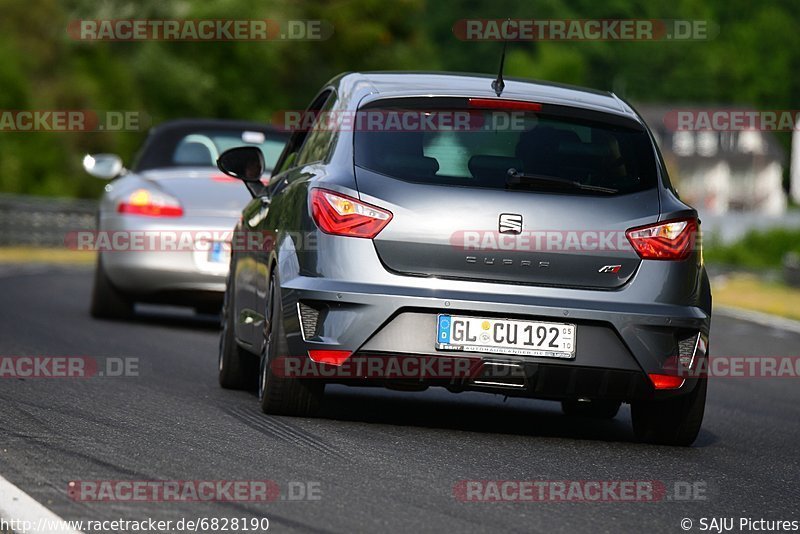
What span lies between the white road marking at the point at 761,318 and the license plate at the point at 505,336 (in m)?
15.3

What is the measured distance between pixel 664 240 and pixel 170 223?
6643mm

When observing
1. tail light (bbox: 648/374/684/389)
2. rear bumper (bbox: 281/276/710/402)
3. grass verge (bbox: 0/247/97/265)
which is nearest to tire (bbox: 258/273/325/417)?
rear bumper (bbox: 281/276/710/402)

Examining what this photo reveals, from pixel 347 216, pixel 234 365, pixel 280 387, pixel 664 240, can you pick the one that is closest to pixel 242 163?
pixel 234 365

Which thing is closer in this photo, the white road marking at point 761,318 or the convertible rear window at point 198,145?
the convertible rear window at point 198,145

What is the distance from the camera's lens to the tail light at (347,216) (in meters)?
8.07

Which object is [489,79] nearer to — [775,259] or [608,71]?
[775,259]

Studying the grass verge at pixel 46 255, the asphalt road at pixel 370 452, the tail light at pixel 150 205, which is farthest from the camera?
the grass verge at pixel 46 255

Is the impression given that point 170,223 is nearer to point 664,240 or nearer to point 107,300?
point 107,300

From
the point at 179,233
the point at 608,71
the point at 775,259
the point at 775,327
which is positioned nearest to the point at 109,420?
the point at 179,233

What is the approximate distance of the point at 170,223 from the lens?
14195 millimetres

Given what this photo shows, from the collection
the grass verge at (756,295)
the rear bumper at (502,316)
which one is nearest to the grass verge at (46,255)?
the grass verge at (756,295)

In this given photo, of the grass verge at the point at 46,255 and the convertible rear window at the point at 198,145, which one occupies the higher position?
the convertible rear window at the point at 198,145

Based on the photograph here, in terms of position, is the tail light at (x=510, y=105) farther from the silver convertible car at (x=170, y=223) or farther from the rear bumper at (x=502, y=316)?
the silver convertible car at (x=170, y=223)

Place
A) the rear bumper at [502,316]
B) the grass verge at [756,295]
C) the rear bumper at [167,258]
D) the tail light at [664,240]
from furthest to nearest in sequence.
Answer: the grass verge at [756,295]
the rear bumper at [167,258]
the tail light at [664,240]
the rear bumper at [502,316]
